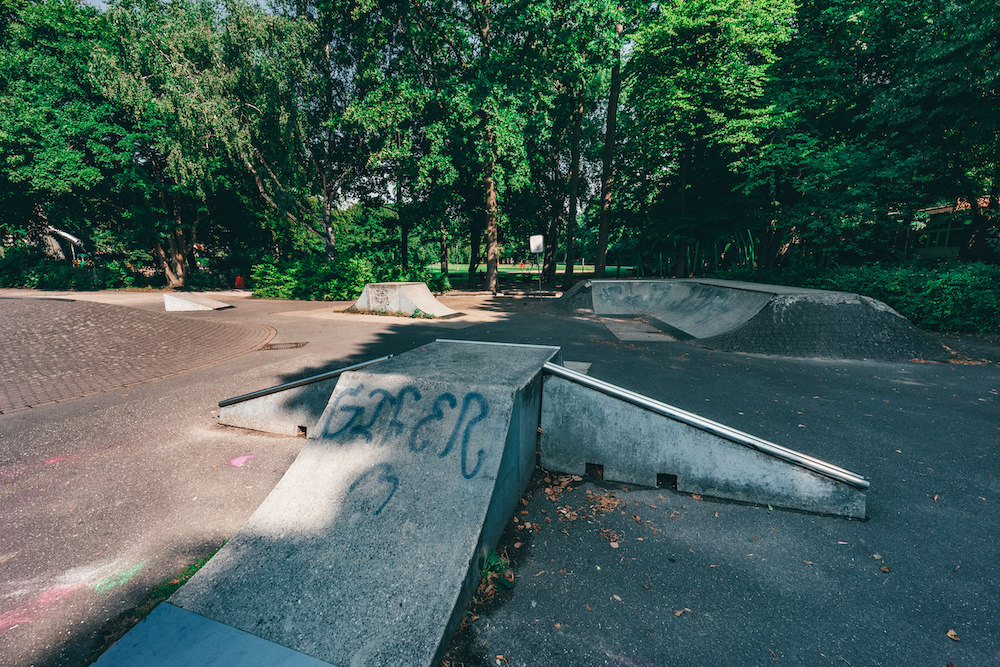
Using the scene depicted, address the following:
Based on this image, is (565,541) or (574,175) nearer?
(565,541)

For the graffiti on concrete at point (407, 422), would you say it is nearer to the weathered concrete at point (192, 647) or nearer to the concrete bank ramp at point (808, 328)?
the weathered concrete at point (192, 647)

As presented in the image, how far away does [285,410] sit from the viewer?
4719mm

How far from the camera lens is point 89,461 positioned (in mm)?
4070

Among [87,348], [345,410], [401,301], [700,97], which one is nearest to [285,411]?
[345,410]

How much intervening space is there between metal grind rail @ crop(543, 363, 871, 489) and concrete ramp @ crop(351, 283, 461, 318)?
10196mm

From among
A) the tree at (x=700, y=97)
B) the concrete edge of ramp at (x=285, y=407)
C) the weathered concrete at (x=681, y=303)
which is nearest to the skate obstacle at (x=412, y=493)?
the concrete edge of ramp at (x=285, y=407)

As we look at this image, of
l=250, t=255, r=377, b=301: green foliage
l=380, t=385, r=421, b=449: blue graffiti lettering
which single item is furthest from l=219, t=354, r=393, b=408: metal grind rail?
l=250, t=255, r=377, b=301: green foliage

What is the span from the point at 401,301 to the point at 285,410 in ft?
30.9

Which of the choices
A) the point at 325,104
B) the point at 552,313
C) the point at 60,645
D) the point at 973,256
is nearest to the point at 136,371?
the point at 60,645

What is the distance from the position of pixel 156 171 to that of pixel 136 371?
996 inches

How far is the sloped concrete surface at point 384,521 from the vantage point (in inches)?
82.9

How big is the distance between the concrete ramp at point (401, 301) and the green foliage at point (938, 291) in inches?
484

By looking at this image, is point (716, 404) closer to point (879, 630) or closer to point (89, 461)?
point (879, 630)

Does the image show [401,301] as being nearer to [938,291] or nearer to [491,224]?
[491,224]
